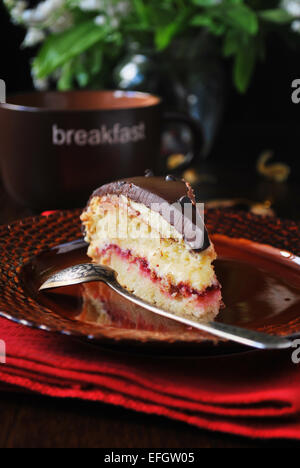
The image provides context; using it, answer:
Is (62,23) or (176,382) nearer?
(176,382)

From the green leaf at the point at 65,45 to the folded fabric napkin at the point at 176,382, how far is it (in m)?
1.02

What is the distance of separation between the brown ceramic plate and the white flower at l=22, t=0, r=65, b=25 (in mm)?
748

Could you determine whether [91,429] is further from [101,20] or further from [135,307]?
[101,20]

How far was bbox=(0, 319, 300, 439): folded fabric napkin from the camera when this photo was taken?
1.89 feet

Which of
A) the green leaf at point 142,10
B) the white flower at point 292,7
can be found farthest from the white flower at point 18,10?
the white flower at point 292,7

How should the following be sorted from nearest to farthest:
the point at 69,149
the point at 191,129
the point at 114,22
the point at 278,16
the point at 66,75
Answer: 1. the point at 69,149
2. the point at 191,129
3. the point at 278,16
4. the point at 114,22
5. the point at 66,75

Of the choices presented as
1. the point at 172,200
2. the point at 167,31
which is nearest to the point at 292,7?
the point at 167,31

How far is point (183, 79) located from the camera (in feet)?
5.39

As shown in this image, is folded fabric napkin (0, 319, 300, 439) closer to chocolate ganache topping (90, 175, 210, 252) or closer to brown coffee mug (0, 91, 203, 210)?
chocolate ganache topping (90, 175, 210, 252)

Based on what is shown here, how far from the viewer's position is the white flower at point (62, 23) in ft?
5.16

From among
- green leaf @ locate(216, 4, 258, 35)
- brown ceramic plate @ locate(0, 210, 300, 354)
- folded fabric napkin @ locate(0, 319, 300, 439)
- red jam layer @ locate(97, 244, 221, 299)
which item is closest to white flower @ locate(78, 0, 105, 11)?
green leaf @ locate(216, 4, 258, 35)

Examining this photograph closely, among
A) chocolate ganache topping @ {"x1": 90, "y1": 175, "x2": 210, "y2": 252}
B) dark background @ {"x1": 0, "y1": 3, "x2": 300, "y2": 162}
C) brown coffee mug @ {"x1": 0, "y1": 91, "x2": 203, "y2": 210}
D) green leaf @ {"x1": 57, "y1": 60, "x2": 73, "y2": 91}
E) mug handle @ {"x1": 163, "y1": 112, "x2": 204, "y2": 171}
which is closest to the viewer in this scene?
chocolate ganache topping @ {"x1": 90, "y1": 175, "x2": 210, "y2": 252}

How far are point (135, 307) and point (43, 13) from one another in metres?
1.06

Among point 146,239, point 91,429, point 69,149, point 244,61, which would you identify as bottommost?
point 91,429
